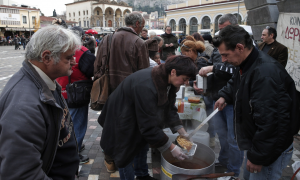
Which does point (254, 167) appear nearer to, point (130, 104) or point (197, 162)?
point (197, 162)

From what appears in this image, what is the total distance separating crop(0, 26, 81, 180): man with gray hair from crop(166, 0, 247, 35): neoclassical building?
128 ft

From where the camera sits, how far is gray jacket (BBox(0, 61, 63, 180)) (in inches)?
39.4

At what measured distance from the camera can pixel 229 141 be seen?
9.30ft

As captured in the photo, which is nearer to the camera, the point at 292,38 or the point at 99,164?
the point at 99,164

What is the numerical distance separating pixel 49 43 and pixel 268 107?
1526 millimetres

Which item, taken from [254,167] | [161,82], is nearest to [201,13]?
[161,82]

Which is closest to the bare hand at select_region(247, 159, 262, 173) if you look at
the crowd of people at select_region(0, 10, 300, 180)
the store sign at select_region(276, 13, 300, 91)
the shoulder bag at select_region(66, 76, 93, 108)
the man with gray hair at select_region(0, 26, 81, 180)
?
the crowd of people at select_region(0, 10, 300, 180)

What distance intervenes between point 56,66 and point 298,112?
5.91 feet

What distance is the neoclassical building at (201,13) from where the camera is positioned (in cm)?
3891

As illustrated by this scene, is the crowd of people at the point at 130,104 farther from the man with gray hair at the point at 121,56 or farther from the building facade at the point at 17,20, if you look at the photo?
the building facade at the point at 17,20

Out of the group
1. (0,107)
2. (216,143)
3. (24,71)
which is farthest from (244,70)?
(216,143)

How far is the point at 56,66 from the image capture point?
4.25 feet

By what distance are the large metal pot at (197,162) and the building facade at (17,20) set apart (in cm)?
4988

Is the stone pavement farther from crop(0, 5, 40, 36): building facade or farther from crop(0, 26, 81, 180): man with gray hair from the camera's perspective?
crop(0, 5, 40, 36): building facade
